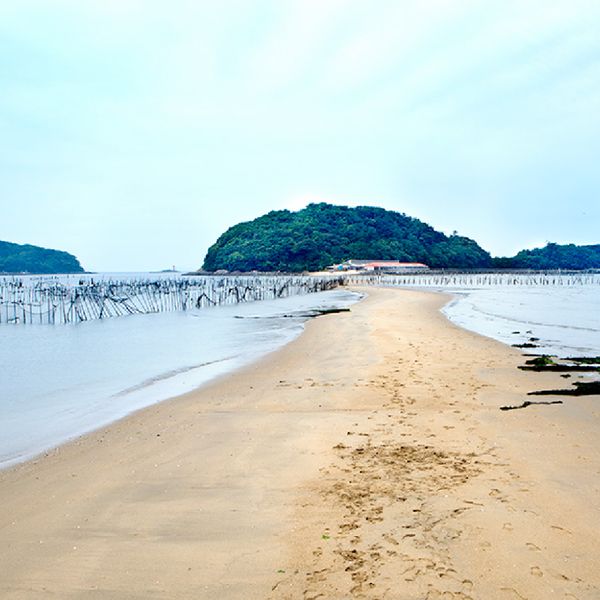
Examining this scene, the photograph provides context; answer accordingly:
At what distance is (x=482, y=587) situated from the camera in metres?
2.85

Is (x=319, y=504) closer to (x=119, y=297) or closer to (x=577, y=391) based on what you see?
(x=577, y=391)

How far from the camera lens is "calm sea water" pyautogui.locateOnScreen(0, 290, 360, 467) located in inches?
297

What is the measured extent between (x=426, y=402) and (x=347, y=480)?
10.5ft

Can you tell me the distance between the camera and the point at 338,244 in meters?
134

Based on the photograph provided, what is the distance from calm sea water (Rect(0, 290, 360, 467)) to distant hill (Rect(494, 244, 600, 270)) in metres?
141

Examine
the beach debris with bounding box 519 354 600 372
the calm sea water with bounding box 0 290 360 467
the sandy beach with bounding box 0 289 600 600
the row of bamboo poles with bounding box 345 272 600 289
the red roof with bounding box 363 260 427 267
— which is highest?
the red roof with bounding box 363 260 427 267

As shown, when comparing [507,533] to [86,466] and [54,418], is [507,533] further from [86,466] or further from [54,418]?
[54,418]

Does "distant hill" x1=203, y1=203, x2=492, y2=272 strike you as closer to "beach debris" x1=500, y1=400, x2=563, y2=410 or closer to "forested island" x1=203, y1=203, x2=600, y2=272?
"forested island" x1=203, y1=203, x2=600, y2=272

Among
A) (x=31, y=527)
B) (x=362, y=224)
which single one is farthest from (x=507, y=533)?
(x=362, y=224)

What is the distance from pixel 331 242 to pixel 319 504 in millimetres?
131548

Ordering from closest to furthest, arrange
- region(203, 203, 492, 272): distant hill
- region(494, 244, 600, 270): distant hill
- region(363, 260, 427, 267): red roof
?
1. region(363, 260, 427, 267): red roof
2. region(203, 203, 492, 272): distant hill
3. region(494, 244, 600, 270): distant hill

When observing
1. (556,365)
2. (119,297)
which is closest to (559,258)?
(119,297)

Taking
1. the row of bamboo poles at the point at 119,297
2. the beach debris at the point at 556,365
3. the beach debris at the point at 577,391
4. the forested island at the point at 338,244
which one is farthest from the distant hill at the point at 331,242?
the beach debris at the point at 577,391

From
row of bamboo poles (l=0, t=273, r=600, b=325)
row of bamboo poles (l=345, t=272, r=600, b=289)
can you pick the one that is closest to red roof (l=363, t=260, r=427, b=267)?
row of bamboo poles (l=345, t=272, r=600, b=289)
